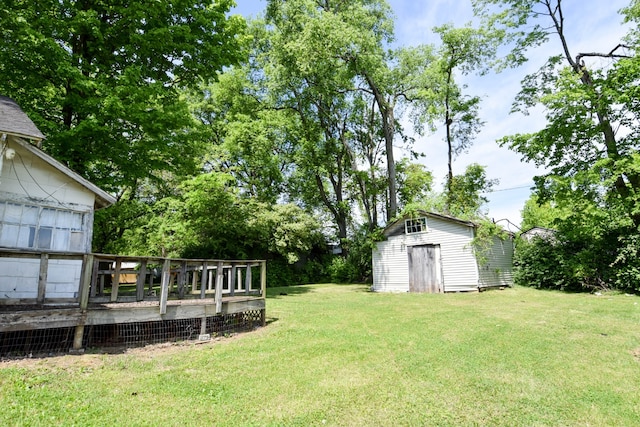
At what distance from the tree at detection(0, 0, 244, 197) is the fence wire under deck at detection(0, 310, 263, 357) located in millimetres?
6094

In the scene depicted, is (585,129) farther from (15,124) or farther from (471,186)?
(15,124)

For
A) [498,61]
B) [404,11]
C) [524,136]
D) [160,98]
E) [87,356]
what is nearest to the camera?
[87,356]

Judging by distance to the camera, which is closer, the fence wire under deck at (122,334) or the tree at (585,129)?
the fence wire under deck at (122,334)

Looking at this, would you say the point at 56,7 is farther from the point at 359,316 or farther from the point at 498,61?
the point at 498,61

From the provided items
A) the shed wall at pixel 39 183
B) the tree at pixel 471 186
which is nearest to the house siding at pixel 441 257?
the tree at pixel 471 186

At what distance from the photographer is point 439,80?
21.9 m

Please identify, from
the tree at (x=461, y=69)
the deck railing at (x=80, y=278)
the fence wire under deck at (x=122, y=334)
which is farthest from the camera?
the tree at (x=461, y=69)

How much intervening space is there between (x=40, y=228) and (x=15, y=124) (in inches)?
101

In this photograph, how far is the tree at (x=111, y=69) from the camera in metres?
9.60

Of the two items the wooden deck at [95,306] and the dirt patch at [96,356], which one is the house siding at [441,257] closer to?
the wooden deck at [95,306]

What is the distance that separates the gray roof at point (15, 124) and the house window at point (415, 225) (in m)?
16.3

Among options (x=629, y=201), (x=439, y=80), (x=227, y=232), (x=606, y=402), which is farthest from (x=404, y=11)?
(x=606, y=402)

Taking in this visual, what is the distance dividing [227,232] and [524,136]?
17802 mm

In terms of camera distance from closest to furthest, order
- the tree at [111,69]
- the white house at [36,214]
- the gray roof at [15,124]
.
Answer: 1. the gray roof at [15,124]
2. the white house at [36,214]
3. the tree at [111,69]
